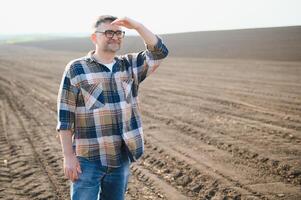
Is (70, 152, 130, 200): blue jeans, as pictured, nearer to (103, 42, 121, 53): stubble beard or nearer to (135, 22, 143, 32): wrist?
(103, 42, 121, 53): stubble beard

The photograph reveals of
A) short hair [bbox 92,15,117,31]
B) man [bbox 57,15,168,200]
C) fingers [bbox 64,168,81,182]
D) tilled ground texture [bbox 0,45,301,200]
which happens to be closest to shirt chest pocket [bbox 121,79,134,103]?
man [bbox 57,15,168,200]

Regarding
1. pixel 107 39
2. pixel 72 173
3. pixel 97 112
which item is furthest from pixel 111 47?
pixel 72 173

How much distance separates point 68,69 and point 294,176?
4.08m

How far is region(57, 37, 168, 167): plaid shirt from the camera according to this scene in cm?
318

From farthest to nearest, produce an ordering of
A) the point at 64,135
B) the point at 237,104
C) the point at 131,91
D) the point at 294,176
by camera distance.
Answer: the point at 237,104, the point at 294,176, the point at 131,91, the point at 64,135

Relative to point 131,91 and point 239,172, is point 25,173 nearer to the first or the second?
point 239,172

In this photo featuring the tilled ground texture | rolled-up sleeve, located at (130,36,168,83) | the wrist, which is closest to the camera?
the wrist

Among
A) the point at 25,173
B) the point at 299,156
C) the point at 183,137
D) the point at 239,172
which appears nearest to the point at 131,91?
the point at 239,172

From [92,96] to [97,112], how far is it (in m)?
0.12

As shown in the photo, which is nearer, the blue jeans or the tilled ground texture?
the blue jeans

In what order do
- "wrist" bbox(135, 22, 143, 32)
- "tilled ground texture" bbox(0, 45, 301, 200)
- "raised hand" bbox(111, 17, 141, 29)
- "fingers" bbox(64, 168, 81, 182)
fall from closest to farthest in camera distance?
"fingers" bbox(64, 168, 81, 182), "raised hand" bbox(111, 17, 141, 29), "wrist" bbox(135, 22, 143, 32), "tilled ground texture" bbox(0, 45, 301, 200)

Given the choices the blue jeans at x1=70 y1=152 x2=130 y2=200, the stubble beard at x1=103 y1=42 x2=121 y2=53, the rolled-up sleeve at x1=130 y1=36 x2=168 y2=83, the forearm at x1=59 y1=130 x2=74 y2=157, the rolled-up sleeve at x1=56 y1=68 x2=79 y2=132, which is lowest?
the blue jeans at x1=70 y1=152 x2=130 y2=200

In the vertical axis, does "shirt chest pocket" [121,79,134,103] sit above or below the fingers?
above

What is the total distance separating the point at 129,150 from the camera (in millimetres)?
3256
